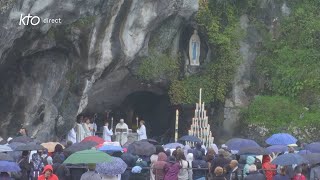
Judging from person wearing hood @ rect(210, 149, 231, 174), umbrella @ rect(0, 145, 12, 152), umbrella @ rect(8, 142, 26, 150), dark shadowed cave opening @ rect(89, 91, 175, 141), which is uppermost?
dark shadowed cave opening @ rect(89, 91, 175, 141)

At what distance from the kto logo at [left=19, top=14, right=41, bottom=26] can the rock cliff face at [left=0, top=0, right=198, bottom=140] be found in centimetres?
10

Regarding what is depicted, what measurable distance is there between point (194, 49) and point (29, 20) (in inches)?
345

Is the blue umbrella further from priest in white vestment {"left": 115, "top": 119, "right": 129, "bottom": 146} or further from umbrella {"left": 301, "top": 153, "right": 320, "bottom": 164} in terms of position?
priest in white vestment {"left": 115, "top": 119, "right": 129, "bottom": 146}

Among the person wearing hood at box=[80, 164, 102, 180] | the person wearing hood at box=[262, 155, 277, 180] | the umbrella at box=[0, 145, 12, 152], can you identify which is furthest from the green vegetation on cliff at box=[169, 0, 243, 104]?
the person wearing hood at box=[80, 164, 102, 180]

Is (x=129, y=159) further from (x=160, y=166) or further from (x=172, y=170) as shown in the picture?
(x=172, y=170)

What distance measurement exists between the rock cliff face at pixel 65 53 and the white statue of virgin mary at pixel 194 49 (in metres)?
2.51

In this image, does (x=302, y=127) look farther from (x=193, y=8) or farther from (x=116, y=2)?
(x=116, y=2)

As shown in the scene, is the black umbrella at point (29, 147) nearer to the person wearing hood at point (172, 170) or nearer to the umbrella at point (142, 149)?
the umbrella at point (142, 149)

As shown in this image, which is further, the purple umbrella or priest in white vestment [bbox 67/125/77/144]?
priest in white vestment [bbox 67/125/77/144]

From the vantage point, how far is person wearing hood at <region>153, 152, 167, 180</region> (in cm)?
1889

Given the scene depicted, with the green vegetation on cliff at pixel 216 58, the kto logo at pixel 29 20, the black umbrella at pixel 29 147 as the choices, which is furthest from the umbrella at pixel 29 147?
the green vegetation on cliff at pixel 216 58

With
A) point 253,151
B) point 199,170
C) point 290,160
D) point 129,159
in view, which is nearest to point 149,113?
point 253,151

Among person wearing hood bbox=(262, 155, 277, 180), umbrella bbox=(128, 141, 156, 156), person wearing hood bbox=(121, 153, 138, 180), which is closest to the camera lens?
person wearing hood bbox=(121, 153, 138, 180)

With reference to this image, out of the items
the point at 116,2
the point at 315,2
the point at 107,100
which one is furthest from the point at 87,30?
the point at 315,2
